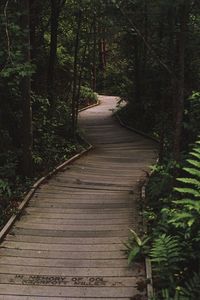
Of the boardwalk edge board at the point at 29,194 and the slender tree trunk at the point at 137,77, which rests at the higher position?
the slender tree trunk at the point at 137,77

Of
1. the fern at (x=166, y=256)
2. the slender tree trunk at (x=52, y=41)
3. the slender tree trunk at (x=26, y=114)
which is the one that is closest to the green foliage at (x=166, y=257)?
the fern at (x=166, y=256)

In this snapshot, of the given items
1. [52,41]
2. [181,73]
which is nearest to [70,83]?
[52,41]

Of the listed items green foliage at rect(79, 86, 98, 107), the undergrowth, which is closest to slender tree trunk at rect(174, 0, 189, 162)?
the undergrowth

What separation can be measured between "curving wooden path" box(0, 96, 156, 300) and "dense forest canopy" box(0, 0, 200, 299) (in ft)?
2.45

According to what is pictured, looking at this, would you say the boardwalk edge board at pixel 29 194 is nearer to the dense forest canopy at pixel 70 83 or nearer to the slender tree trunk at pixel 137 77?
the dense forest canopy at pixel 70 83

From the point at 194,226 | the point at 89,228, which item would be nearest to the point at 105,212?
the point at 89,228

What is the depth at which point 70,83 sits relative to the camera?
23.8 m

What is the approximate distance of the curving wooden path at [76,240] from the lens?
6.57m

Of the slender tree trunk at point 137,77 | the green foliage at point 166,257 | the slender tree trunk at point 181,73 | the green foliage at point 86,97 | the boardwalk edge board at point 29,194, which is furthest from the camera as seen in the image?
the green foliage at point 86,97

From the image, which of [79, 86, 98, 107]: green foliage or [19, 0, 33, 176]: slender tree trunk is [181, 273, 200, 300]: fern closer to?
[19, 0, 33, 176]: slender tree trunk

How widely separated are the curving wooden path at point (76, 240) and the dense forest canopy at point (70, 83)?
748mm

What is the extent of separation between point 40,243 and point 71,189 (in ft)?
9.99

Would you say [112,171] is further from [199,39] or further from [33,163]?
[199,39]

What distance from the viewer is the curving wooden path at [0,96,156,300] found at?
21.6ft
